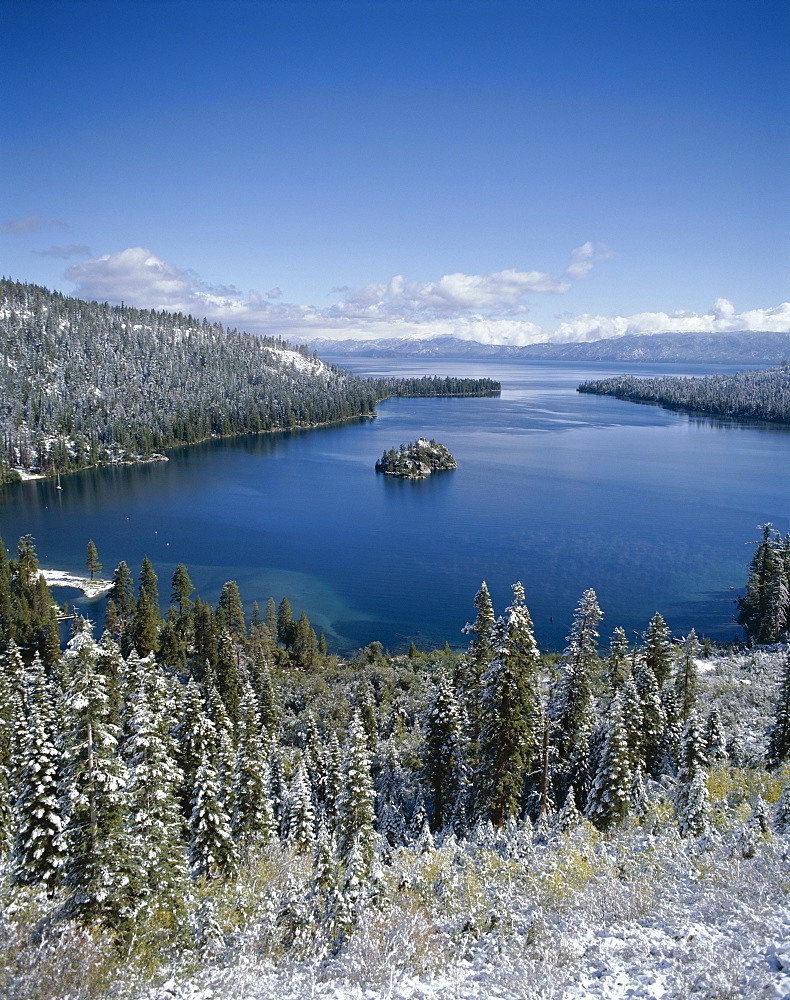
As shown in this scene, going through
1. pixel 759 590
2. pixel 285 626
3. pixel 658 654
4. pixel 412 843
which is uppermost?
pixel 658 654

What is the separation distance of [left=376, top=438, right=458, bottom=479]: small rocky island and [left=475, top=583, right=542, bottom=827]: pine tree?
363 feet

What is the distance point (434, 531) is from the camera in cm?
9362

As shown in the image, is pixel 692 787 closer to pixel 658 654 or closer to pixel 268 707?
pixel 658 654

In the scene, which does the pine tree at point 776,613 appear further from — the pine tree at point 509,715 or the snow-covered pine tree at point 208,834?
the snow-covered pine tree at point 208,834

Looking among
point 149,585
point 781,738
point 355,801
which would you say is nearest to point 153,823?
point 355,801

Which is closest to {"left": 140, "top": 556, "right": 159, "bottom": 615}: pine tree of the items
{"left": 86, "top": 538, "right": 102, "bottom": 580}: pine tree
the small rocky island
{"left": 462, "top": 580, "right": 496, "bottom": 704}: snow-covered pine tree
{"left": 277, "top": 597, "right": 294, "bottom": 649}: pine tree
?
{"left": 277, "top": 597, "right": 294, "bottom": 649}: pine tree

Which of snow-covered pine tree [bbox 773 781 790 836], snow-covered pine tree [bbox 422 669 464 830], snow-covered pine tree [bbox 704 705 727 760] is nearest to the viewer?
snow-covered pine tree [bbox 773 781 790 836]

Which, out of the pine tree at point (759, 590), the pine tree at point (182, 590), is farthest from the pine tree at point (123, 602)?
the pine tree at point (759, 590)

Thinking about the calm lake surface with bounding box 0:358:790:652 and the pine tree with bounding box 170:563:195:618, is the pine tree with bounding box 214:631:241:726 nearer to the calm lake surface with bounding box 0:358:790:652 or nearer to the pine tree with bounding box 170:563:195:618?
the calm lake surface with bounding box 0:358:790:652

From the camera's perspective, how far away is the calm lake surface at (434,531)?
66.9 m

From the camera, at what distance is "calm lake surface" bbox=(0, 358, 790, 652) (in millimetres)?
66875

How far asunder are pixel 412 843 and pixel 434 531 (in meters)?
70.1

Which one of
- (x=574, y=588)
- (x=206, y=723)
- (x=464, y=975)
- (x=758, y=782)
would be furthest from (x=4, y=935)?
(x=574, y=588)

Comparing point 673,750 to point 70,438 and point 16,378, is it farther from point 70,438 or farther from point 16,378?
point 16,378
